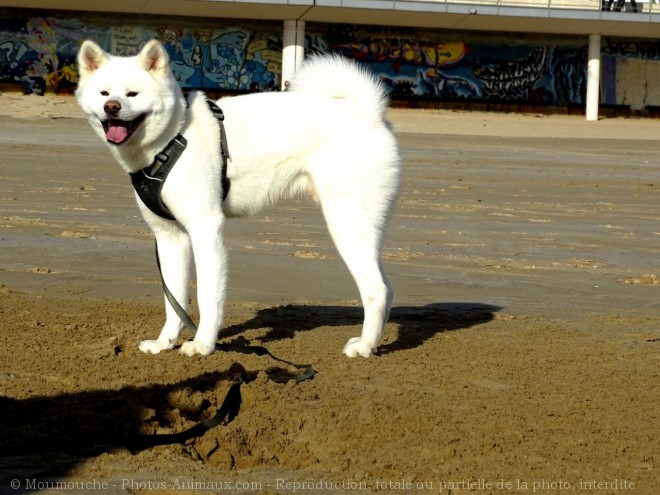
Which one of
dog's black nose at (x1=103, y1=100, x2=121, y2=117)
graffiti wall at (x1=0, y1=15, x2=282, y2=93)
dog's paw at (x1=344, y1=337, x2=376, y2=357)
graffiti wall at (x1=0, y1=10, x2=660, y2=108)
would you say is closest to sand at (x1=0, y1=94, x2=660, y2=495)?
dog's paw at (x1=344, y1=337, x2=376, y2=357)

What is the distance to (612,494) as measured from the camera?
4.75 m

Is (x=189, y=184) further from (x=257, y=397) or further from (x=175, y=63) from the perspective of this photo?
(x=175, y=63)

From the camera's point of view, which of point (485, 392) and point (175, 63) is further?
point (175, 63)

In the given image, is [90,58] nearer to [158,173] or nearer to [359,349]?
[158,173]

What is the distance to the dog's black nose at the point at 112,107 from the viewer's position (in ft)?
21.8

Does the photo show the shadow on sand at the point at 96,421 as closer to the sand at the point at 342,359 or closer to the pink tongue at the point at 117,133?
the sand at the point at 342,359

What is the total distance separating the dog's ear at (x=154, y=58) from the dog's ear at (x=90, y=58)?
0.82 feet

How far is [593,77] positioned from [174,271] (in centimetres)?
3211

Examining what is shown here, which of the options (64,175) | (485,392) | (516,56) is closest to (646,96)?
(516,56)

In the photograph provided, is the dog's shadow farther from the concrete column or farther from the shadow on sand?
the concrete column

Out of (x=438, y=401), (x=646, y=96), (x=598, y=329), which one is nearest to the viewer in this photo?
(x=438, y=401)

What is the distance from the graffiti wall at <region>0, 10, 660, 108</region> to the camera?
35062 millimetres

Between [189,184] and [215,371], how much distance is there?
4.10ft

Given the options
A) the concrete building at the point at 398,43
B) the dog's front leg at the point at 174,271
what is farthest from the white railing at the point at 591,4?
the dog's front leg at the point at 174,271
